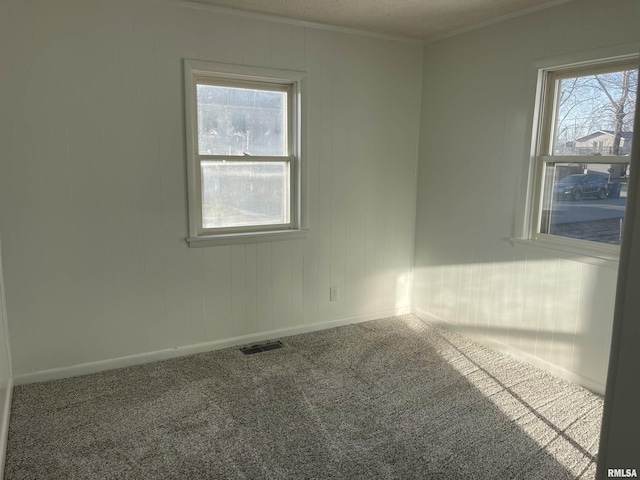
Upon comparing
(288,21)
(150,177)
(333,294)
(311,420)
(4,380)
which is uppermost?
(288,21)

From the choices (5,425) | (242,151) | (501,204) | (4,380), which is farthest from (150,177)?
(501,204)

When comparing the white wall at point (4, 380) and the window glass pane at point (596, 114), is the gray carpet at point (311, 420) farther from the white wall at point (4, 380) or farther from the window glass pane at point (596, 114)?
the window glass pane at point (596, 114)

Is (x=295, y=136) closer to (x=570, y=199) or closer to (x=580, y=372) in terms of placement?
(x=570, y=199)

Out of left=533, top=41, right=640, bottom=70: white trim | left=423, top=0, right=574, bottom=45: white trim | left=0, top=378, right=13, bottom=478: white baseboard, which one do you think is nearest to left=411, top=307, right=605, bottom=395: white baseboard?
left=533, top=41, right=640, bottom=70: white trim

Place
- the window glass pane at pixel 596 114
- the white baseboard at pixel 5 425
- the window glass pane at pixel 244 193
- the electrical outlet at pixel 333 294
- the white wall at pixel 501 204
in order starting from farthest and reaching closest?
the electrical outlet at pixel 333 294 < the window glass pane at pixel 244 193 < the white wall at pixel 501 204 < the window glass pane at pixel 596 114 < the white baseboard at pixel 5 425

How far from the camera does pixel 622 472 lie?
68cm

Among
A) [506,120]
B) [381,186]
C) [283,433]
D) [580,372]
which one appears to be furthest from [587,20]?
[283,433]

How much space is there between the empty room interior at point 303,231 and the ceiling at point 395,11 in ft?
0.09

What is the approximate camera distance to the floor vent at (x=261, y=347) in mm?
3455

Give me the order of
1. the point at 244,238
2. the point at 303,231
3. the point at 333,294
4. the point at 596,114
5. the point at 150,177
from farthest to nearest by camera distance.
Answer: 1. the point at 333,294
2. the point at 303,231
3. the point at 244,238
4. the point at 150,177
5. the point at 596,114

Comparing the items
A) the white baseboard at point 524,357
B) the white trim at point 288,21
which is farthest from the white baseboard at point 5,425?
the white baseboard at point 524,357

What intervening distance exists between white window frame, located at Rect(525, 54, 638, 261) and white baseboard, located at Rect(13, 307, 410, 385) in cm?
158

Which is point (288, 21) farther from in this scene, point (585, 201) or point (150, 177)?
point (585, 201)

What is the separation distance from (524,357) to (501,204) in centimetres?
111
